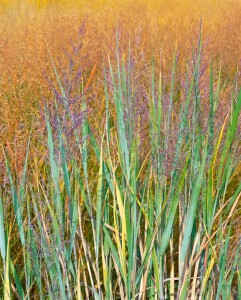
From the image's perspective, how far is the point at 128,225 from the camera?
1233mm

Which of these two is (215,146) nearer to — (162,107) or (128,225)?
(162,107)

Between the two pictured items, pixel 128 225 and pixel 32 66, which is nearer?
pixel 128 225

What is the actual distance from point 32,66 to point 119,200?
151 centimetres

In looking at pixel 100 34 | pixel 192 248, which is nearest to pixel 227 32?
pixel 100 34

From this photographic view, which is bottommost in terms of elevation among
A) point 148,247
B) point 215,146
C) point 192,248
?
point 192,248

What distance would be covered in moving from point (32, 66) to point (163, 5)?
2.87 m

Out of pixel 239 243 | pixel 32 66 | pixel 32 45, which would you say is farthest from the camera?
pixel 32 45

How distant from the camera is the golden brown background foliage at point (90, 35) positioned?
2.14 metres

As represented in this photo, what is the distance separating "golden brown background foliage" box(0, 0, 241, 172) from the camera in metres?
2.14

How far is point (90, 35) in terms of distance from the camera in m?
3.10

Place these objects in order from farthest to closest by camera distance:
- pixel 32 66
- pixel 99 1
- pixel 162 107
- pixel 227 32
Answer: pixel 99 1
pixel 227 32
pixel 32 66
pixel 162 107

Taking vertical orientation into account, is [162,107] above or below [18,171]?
above

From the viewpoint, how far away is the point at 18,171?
1451 mm

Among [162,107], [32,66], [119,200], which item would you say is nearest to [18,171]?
[119,200]
